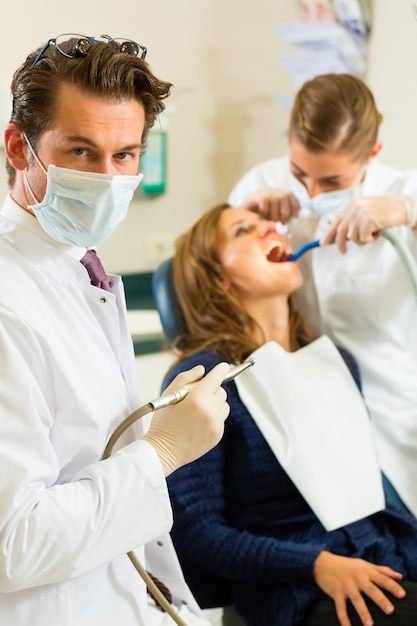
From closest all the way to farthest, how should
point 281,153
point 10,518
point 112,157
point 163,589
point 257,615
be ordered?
point 10,518
point 112,157
point 163,589
point 257,615
point 281,153

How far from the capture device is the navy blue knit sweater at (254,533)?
55.7 inches

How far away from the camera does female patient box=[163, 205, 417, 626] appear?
54.6 inches

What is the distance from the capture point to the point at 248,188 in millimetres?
2191

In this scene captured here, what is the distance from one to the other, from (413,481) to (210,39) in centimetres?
171

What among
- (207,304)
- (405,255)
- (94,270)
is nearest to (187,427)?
(94,270)

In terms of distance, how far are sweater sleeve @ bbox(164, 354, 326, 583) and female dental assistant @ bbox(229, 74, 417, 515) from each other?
0.48 m

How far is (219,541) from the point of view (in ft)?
4.74

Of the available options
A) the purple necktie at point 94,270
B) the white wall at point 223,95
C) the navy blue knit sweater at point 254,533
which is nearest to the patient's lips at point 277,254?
the navy blue knit sweater at point 254,533

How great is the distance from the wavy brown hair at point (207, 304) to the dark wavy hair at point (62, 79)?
0.79 m

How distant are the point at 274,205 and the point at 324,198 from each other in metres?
0.19

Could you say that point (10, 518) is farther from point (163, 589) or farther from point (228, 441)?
point (228, 441)

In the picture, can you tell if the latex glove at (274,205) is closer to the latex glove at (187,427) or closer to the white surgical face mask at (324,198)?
the white surgical face mask at (324,198)

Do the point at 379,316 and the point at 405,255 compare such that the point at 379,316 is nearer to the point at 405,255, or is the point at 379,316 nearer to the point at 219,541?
the point at 405,255

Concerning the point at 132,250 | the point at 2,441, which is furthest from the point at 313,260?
the point at 2,441
